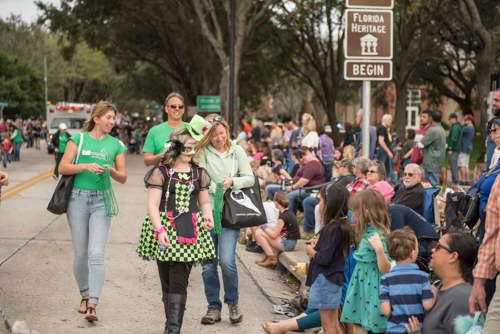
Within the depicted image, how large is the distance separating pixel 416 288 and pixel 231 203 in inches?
75.2

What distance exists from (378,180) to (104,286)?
11.9 feet

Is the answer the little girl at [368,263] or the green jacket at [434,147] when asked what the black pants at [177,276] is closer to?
the little girl at [368,263]

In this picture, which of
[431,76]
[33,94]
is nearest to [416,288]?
[431,76]

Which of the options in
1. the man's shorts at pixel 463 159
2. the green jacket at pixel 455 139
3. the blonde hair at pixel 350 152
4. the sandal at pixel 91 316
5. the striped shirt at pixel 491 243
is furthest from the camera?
the man's shorts at pixel 463 159

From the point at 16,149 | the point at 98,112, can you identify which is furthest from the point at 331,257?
the point at 16,149

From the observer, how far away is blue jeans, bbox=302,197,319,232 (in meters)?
9.45

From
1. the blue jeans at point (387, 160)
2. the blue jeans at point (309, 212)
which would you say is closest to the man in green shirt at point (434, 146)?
the blue jeans at point (309, 212)

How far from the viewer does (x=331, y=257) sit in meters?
4.66

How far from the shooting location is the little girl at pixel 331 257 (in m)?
4.67

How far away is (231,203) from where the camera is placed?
5219 millimetres

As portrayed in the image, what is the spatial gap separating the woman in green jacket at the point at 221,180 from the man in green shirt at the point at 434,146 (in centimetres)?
576

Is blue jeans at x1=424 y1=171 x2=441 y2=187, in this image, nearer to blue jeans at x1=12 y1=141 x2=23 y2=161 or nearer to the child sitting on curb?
the child sitting on curb

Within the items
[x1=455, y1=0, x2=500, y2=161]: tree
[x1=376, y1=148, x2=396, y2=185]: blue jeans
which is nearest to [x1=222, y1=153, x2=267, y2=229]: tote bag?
[x1=376, y1=148, x2=396, y2=185]: blue jeans

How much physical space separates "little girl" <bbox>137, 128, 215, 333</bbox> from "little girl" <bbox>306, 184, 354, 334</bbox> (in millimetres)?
907
